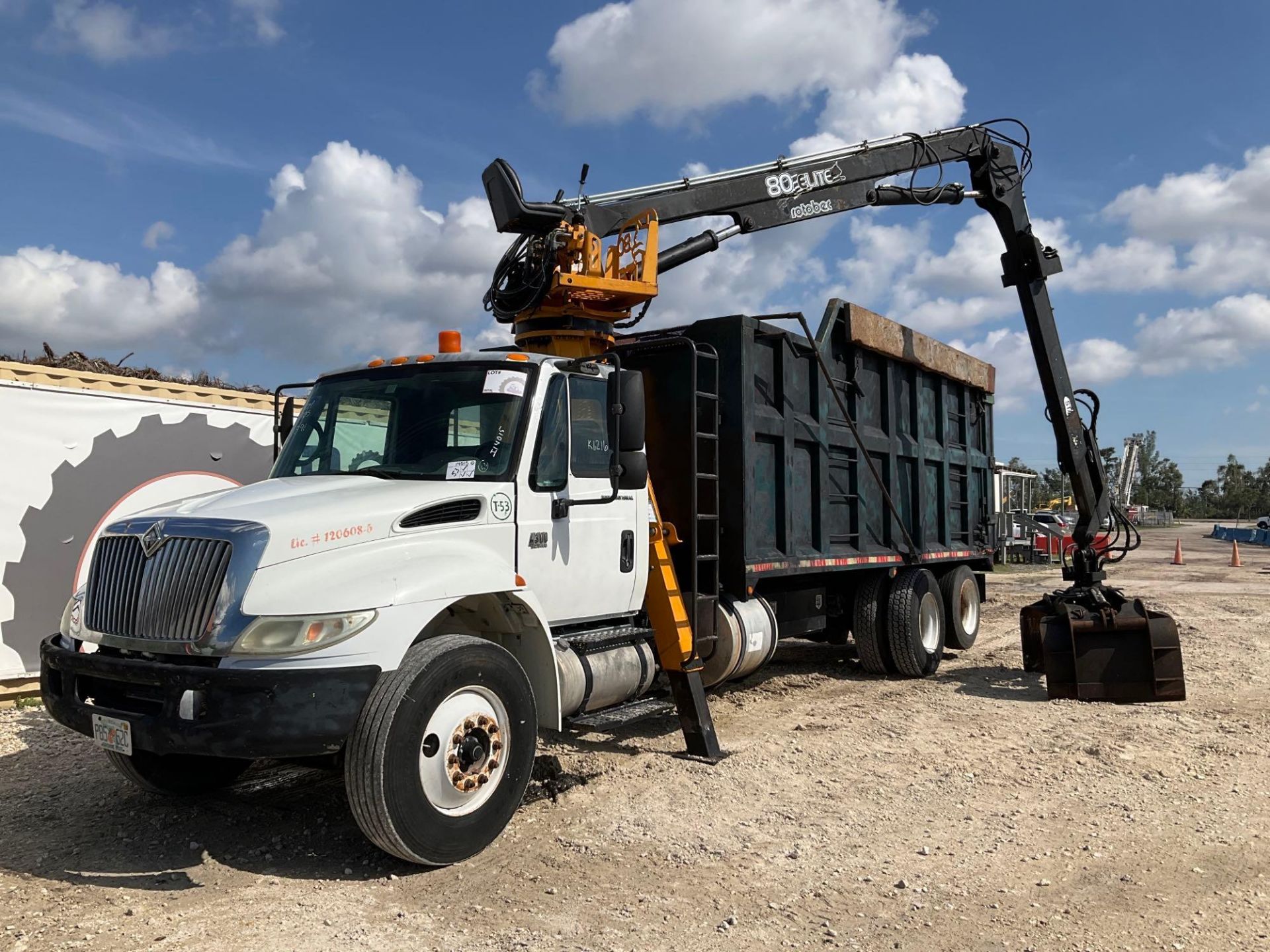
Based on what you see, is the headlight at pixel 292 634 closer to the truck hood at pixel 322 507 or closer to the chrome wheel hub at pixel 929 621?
the truck hood at pixel 322 507

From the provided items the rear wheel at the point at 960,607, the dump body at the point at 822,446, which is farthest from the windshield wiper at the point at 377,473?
the rear wheel at the point at 960,607

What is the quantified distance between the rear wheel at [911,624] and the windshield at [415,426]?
18.1 feet

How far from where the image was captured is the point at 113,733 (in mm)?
4324

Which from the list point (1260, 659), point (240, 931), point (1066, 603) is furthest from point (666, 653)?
point (1260, 659)

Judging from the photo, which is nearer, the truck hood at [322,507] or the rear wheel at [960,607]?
the truck hood at [322,507]

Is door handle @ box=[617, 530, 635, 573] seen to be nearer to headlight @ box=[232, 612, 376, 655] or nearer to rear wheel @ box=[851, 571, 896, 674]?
headlight @ box=[232, 612, 376, 655]

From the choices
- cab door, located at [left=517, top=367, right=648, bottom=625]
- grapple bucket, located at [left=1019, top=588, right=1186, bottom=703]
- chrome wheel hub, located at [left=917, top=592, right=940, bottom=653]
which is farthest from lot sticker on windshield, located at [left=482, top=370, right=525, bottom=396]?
chrome wheel hub, located at [left=917, top=592, right=940, bottom=653]

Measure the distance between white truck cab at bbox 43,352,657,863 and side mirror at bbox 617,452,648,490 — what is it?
0.04 ft

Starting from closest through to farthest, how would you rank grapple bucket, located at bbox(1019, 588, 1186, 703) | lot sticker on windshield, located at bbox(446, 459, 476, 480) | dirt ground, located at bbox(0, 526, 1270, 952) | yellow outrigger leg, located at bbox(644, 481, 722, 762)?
1. dirt ground, located at bbox(0, 526, 1270, 952)
2. lot sticker on windshield, located at bbox(446, 459, 476, 480)
3. yellow outrigger leg, located at bbox(644, 481, 722, 762)
4. grapple bucket, located at bbox(1019, 588, 1186, 703)

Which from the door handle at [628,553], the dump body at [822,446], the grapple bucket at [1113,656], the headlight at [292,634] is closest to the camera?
the headlight at [292,634]

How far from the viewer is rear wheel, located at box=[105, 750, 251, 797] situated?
536 cm

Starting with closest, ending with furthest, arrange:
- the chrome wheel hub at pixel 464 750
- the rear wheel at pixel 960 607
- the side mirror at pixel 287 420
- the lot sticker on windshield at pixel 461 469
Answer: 1. the chrome wheel hub at pixel 464 750
2. the lot sticker on windshield at pixel 461 469
3. the side mirror at pixel 287 420
4. the rear wheel at pixel 960 607

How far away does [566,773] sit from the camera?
6051mm

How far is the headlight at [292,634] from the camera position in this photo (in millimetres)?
4168
